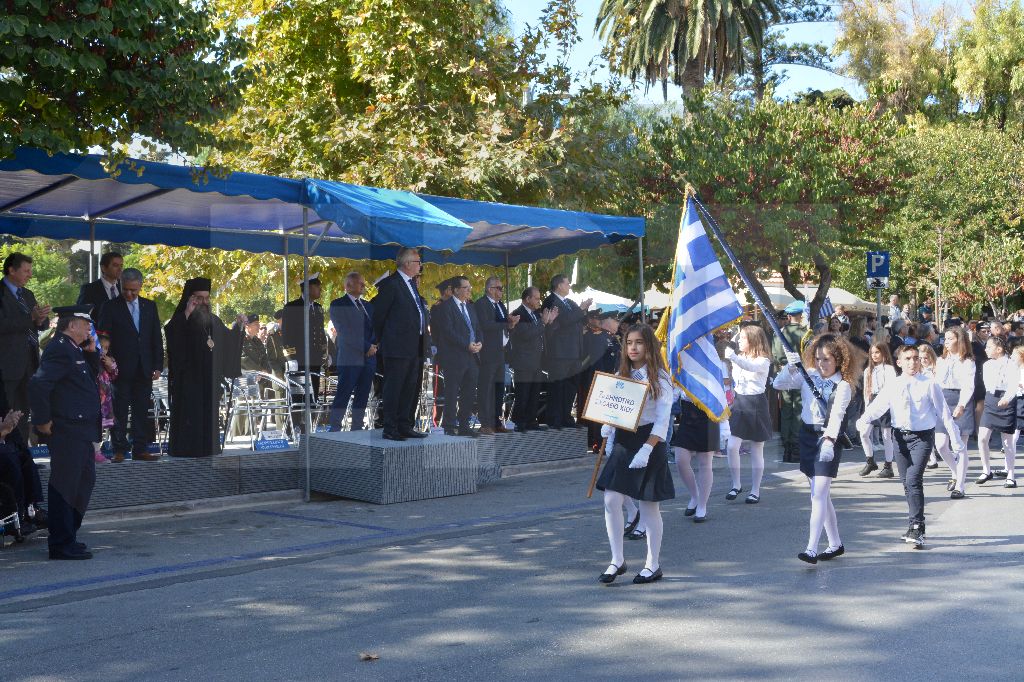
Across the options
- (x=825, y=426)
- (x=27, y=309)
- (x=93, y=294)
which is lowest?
(x=825, y=426)

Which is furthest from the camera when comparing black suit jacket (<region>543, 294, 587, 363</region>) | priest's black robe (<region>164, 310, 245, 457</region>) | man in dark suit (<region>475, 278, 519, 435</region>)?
black suit jacket (<region>543, 294, 587, 363</region>)

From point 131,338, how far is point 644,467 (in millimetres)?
5363

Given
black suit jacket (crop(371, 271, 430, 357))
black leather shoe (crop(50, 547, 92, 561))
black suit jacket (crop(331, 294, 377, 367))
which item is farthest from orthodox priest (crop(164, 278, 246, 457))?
black leather shoe (crop(50, 547, 92, 561))

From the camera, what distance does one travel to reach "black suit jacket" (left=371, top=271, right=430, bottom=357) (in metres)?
11.2

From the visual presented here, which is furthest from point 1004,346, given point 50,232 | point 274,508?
point 50,232

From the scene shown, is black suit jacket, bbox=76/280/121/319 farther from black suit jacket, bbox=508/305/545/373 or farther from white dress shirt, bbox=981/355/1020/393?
white dress shirt, bbox=981/355/1020/393

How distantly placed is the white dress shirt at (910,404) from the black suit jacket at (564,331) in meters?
5.26

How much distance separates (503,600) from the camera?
6980 mm

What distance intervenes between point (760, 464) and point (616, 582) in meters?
3.97

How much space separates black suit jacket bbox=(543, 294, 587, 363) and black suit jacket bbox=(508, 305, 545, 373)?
0.22 m

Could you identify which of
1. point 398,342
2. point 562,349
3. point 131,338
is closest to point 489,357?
point 562,349

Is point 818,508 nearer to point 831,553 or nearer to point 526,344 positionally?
point 831,553

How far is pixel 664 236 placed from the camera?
26.5 metres

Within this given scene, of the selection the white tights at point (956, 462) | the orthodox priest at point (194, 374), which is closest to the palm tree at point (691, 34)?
the white tights at point (956, 462)
